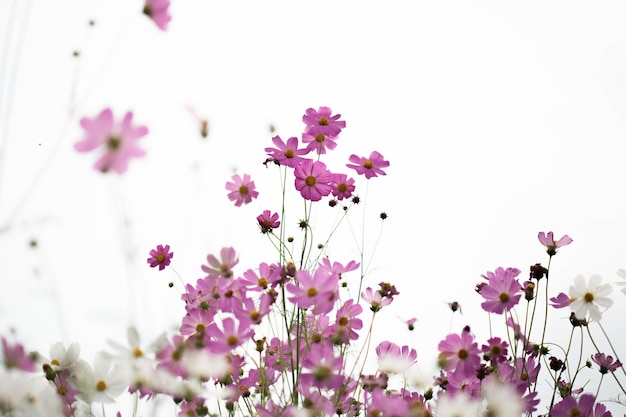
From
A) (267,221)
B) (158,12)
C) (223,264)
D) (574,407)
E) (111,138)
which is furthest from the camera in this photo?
(267,221)

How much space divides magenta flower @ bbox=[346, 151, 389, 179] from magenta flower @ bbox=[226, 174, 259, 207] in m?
0.27

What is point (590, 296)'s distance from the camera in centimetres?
101

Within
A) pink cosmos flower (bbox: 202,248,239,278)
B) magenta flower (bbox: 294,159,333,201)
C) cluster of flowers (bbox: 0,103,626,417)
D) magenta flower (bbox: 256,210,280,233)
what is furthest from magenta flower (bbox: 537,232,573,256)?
pink cosmos flower (bbox: 202,248,239,278)

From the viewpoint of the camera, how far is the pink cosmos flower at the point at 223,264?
2.57ft

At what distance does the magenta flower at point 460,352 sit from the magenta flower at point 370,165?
510 mm

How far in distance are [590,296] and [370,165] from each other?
22.6 inches

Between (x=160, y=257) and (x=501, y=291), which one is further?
(x=160, y=257)

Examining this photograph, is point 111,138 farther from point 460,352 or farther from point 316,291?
point 460,352

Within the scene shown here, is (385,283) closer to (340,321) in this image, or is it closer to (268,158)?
(340,321)

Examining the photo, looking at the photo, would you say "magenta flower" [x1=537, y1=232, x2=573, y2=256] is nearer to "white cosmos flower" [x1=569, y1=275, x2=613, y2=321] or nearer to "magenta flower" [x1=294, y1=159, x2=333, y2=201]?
"white cosmos flower" [x1=569, y1=275, x2=613, y2=321]

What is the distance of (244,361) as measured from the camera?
105cm

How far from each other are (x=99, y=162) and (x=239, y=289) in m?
0.38

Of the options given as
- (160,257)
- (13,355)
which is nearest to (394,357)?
(160,257)

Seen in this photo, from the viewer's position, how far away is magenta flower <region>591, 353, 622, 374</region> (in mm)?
1289
